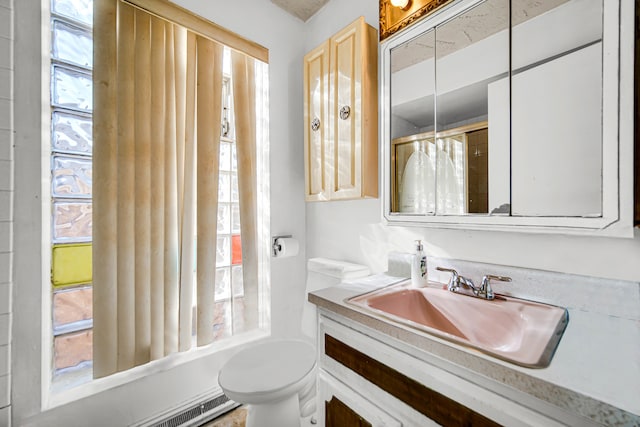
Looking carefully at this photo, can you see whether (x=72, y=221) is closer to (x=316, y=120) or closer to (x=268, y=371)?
(x=268, y=371)

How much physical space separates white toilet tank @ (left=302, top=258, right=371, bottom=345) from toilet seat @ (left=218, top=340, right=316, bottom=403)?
17 cm

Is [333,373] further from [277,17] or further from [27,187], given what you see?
[277,17]

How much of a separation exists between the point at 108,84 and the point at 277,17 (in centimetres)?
113

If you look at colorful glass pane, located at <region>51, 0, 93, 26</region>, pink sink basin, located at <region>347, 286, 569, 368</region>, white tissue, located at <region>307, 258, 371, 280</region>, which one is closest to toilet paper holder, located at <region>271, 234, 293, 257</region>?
Result: white tissue, located at <region>307, 258, 371, 280</region>

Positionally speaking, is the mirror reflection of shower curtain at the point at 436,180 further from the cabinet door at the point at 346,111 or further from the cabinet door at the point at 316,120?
the cabinet door at the point at 316,120

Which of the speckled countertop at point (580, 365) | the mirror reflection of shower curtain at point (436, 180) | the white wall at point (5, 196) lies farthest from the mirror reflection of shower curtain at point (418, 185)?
the white wall at point (5, 196)

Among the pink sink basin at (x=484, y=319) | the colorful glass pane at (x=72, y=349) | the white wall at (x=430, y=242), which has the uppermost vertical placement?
the white wall at (x=430, y=242)

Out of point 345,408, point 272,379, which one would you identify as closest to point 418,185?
point 345,408

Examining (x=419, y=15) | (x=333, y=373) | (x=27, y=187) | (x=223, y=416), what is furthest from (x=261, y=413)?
(x=419, y=15)

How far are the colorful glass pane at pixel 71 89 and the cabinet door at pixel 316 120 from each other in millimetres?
1063

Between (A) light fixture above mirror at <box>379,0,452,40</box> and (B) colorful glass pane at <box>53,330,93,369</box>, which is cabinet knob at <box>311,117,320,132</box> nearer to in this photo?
(A) light fixture above mirror at <box>379,0,452,40</box>

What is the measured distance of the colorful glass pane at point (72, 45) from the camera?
114cm

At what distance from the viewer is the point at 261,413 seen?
1.03 metres

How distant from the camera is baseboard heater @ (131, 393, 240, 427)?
1.26 metres
